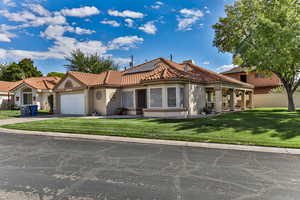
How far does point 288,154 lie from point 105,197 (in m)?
6.51

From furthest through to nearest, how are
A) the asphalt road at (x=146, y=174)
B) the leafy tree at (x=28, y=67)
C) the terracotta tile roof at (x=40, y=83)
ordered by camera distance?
1. the leafy tree at (x=28, y=67)
2. the terracotta tile roof at (x=40, y=83)
3. the asphalt road at (x=146, y=174)

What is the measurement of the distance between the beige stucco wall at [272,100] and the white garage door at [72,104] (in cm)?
2789

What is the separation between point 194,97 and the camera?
55.7ft

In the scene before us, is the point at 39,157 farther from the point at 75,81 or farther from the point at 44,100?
the point at 44,100

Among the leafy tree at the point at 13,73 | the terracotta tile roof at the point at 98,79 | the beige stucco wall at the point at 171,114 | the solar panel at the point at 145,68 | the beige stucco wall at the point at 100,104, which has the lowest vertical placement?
the beige stucco wall at the point at 171,114

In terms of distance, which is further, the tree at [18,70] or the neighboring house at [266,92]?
the tree at [18,70]

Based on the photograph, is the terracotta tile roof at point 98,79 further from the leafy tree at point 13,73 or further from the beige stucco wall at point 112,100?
the leafy tree at point 13,73

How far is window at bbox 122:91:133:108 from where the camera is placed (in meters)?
19.4

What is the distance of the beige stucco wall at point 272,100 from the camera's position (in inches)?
1121

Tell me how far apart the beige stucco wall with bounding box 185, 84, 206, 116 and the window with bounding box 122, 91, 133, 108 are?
6043mm

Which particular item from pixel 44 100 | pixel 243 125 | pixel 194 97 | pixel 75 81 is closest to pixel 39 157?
pixel 243 125

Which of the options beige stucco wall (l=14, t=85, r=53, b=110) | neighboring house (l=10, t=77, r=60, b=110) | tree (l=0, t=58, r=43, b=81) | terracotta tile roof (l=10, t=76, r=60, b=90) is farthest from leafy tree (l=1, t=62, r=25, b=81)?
terracotta tile roof (l=10, t=76, r=60, b=90)

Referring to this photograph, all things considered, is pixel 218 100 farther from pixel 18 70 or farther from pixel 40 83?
pixel 18 70

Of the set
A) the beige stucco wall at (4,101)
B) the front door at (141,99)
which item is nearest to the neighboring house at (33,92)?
the beige stucco wall at (4,101)
